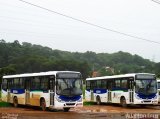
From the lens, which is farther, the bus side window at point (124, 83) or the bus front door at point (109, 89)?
the bus front door at point (109, 89)

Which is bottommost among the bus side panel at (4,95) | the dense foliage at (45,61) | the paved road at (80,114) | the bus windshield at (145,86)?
the paved road at (80,114)

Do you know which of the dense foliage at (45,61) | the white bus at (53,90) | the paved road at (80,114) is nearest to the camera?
the paved road at (80,114)

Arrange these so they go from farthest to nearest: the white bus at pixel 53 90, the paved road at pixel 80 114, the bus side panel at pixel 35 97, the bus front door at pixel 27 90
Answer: the bus front door at pixel 27 90 < the bus side panel at pixel 35 97 < the white bus at pixel 53 90 < the paved road at pixel 80 114

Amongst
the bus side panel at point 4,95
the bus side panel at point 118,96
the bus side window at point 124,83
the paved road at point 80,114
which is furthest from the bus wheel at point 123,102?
the bus side panel at point 4,95

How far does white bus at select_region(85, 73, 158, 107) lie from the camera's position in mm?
30609

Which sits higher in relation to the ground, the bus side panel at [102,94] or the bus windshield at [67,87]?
the bus windshield at [67,87]

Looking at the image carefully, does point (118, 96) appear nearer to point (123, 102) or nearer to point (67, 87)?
point (123, 102)

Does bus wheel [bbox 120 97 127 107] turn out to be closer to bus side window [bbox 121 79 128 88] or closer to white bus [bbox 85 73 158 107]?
white bus [bbox 85 73 158 107]

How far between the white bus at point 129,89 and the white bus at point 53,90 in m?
6.27

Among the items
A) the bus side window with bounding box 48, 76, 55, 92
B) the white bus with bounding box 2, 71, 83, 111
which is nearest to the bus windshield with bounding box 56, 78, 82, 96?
the white bus with bounding box 2, 71, 83, 111

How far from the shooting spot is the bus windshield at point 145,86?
100 ft

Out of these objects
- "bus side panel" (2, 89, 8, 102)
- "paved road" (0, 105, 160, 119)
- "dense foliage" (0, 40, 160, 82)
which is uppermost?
A: "dense foliage" (0, 40, 160, 82)

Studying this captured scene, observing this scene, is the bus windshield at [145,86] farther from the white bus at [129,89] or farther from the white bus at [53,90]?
the white bus at [53,90]

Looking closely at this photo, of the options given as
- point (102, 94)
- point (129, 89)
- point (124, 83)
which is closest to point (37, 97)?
point (129, 89)
